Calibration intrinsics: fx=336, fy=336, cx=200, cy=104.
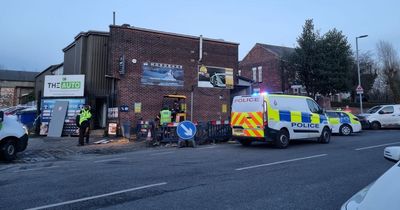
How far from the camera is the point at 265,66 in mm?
41812

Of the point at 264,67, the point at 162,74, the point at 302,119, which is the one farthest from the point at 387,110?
the point at 264,67

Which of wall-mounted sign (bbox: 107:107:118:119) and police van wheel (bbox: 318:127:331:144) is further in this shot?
wall-mounted sign (bbox: 107:107:118:119)

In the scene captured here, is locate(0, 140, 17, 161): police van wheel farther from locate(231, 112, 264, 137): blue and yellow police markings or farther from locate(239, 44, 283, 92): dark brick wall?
locate(239, 44, 283, 92): dark brick wall

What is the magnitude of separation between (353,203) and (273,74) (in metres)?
38.0

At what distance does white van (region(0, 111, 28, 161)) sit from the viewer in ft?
36.4

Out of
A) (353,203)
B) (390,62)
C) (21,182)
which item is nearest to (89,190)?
(21,182)

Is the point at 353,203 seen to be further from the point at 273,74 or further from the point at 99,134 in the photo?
the point at 273,74

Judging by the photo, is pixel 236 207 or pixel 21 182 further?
pixel 21 182

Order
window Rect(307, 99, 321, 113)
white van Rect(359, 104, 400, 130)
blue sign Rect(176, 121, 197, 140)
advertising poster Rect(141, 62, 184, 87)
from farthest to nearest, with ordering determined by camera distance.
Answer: white van Rect(359, 104, 400, 130)
advertising poster Rect(141, 62, 184, 87)
window Rect(307, 99, 321, 113)
blue sign Rect(176, 121, 197, 140)

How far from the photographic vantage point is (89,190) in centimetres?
652

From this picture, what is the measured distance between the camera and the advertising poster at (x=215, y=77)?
2398 centimetres

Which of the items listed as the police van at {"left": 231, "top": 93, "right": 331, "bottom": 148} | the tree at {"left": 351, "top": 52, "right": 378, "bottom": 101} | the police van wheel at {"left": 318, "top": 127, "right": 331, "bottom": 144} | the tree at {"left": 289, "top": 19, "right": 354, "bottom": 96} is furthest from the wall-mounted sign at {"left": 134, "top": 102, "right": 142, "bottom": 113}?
the tree at {"left": 351, "top": 52, "right": 378, "bottom": 101}

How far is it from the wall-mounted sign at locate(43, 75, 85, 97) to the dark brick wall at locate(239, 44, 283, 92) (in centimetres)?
2225

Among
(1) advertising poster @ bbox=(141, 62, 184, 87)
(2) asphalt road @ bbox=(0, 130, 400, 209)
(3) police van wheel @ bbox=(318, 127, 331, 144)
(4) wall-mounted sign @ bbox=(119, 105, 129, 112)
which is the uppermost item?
(1) advertising poster @ bbox=(141, 62, 184, 87)
